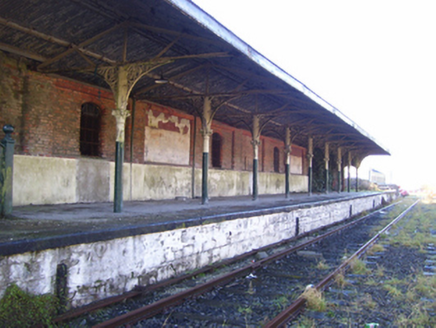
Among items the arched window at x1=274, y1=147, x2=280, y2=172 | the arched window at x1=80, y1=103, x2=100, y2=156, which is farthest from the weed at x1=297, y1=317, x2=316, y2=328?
the arched window at x1=274, y1=147, x2=280, y2=172

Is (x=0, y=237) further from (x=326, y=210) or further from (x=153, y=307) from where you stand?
(x=326, y=210)

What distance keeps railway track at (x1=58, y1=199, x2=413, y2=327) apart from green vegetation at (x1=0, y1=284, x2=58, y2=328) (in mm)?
237

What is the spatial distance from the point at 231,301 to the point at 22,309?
2808mm

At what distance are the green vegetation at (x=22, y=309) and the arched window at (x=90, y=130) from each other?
767 cm

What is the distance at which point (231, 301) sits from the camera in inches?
221

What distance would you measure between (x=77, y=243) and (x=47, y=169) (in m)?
5.78

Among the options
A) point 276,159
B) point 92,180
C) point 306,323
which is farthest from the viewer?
point 276,159

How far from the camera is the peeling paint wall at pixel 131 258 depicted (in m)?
4.51

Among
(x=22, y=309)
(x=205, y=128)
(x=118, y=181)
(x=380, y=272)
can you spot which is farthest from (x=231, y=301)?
(x=205, y=128)

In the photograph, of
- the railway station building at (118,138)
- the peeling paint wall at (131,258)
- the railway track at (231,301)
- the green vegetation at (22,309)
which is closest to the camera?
the green vegetation at (22,309)

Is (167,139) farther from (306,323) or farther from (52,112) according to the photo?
(306,323)

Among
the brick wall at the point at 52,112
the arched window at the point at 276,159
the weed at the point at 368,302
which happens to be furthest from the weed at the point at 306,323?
the arched window at the point at 276,159

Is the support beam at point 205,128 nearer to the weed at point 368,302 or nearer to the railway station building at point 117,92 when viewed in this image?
the railway station building at point 117,92

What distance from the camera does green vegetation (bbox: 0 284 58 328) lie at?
405 centimetres
